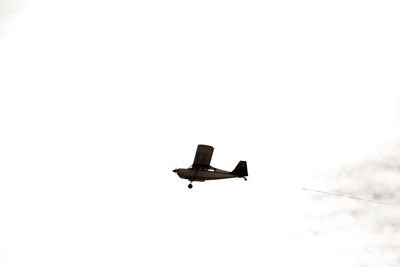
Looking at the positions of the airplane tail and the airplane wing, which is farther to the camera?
the airplane tail

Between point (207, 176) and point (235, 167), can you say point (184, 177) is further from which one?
point (235, 167)

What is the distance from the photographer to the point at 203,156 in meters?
24.0

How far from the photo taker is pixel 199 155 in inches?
942

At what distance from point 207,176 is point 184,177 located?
5.58 feet

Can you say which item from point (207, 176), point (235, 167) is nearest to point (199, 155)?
point (207, 176)

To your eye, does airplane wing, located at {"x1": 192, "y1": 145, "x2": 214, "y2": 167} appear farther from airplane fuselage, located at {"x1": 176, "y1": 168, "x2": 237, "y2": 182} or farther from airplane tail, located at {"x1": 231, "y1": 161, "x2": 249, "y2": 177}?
airplane tail, located at {"x1": 231, "y1": 161, "x2": 249, "y2": 177}

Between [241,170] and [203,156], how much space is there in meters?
3.98

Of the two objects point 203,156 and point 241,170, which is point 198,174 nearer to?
point 203,156

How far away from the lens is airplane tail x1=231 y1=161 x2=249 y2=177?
2606 centimetres

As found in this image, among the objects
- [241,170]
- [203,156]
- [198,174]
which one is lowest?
[198,174]

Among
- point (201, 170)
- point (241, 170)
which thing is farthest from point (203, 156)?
point (241, 170)

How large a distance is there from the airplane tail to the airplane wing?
286 centimetres

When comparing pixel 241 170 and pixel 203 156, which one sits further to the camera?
pixel 241 170

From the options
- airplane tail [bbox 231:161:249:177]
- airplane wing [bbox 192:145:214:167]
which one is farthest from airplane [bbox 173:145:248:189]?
airplane tail [bbox 231:161:249:177]
